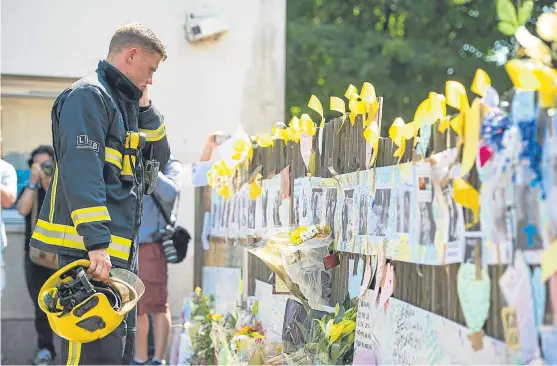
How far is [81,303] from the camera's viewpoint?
4473 millimetres

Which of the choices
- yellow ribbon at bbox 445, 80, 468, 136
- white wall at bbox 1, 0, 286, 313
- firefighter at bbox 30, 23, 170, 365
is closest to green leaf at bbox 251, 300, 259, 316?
firefighter at bbox 30, 23, 170, 365

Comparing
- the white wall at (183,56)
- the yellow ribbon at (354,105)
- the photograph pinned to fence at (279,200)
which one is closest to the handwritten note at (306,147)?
the photograph pinned to fence at (279,200)

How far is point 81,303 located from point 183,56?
555cm

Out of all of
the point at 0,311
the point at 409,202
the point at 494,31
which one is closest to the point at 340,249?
the point at 409,202

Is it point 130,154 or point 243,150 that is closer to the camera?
point 130,154

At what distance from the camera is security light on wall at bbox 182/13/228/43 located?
376 inches

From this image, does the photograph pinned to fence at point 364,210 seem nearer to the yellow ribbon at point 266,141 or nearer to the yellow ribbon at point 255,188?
the yellow ribbon at point 266,141

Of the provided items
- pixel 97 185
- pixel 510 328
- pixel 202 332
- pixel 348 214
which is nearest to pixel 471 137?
pixel 510 328

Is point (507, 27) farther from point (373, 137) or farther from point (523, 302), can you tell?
point (373, 137)

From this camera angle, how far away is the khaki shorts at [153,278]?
7691mm

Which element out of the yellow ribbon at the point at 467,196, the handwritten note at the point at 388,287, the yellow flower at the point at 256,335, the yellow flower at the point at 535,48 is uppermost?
the yellow flower at the point at 535,48

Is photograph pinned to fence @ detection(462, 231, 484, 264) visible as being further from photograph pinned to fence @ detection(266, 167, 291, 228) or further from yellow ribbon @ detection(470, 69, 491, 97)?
photograph pinned to fence @ detection(266, 167, 291, 228)

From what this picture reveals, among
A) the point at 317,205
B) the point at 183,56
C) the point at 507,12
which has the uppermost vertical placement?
the point at 183,56

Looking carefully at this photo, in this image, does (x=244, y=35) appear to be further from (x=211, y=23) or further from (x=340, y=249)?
(x=340, y=249)
